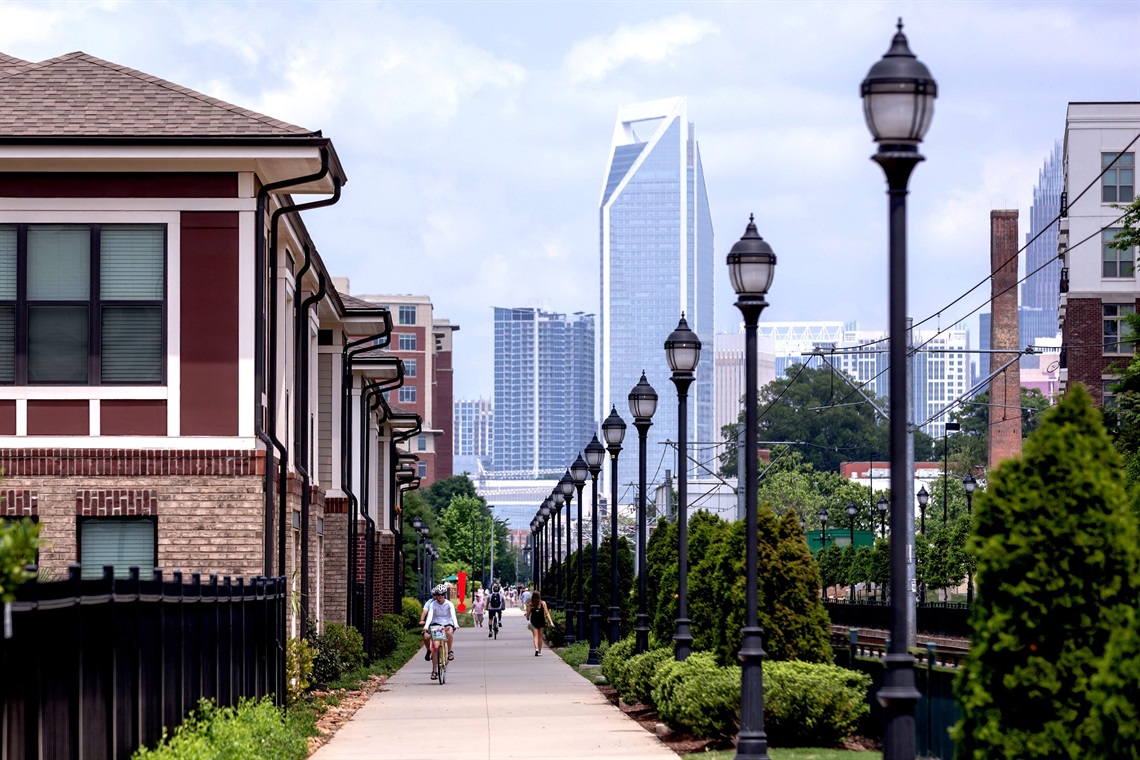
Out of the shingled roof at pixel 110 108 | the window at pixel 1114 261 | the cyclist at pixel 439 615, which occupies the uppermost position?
the window at pixel 1114 261

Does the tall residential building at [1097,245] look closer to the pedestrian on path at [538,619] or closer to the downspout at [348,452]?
the pedestrian on path at [538,619]

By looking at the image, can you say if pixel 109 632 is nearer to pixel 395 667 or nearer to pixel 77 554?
pixel 77 554

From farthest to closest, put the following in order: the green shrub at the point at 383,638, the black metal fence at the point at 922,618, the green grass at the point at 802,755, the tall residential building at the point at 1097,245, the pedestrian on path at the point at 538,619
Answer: the tall residential building at the point at 1097,245
the black metal fence at the point at 922,618
the pedestrian on path at the point at 538,619
the green shrub at the point at 383,638
the green grass at the point at 802,755

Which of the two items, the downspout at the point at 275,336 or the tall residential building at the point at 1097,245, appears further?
the tall residential building at the point at 1097,245

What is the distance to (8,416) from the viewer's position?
19.5m

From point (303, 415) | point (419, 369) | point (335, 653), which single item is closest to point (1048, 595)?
point (335, 653)

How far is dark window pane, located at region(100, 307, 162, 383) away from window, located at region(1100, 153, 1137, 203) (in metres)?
→ 56.7

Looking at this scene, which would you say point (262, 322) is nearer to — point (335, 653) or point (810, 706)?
point (810, 706)

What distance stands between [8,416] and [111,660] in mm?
9303

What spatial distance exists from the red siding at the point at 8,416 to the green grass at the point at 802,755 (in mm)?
8509

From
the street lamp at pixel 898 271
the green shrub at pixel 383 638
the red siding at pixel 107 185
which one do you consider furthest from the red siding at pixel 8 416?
the green shrub at pixel 383 638

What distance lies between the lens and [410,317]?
170 metres

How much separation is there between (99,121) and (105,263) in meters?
1.62

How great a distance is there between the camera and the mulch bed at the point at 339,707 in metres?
19.7
